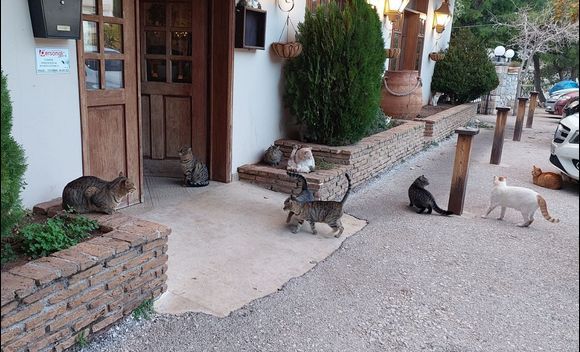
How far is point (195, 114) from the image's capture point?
5.08 meters

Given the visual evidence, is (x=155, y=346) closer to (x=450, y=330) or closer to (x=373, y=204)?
(x=450, y=330)

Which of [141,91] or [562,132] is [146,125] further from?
[562,132]

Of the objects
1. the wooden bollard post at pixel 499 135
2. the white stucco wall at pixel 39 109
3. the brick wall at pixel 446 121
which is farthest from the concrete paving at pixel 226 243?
the brick wall at pixel 446 121

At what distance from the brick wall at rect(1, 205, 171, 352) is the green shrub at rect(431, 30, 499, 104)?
1013 cm

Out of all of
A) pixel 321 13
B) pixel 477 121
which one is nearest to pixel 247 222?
pixel 321 13

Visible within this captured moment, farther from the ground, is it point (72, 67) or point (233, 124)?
point (72, 67)

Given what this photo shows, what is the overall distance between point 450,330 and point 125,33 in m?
3.20

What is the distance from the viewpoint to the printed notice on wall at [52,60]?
3188 millimetres

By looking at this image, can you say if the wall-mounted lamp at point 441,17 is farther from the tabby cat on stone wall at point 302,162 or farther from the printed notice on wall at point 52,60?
the printed notice on wall at point 52,60

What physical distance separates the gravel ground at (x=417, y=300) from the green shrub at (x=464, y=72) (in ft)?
23.5

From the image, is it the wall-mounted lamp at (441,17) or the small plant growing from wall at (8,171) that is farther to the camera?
the wall-mounted lamp at (441,17)

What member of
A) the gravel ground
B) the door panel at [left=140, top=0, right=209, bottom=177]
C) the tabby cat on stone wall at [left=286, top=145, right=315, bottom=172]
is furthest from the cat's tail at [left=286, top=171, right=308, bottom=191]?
the door panel at [left=140, top=0, right=209, bottom=177]

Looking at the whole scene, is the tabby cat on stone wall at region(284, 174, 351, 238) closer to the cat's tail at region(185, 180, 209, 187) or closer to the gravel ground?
the gravel ground

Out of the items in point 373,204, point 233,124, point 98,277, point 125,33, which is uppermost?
point 125,33
